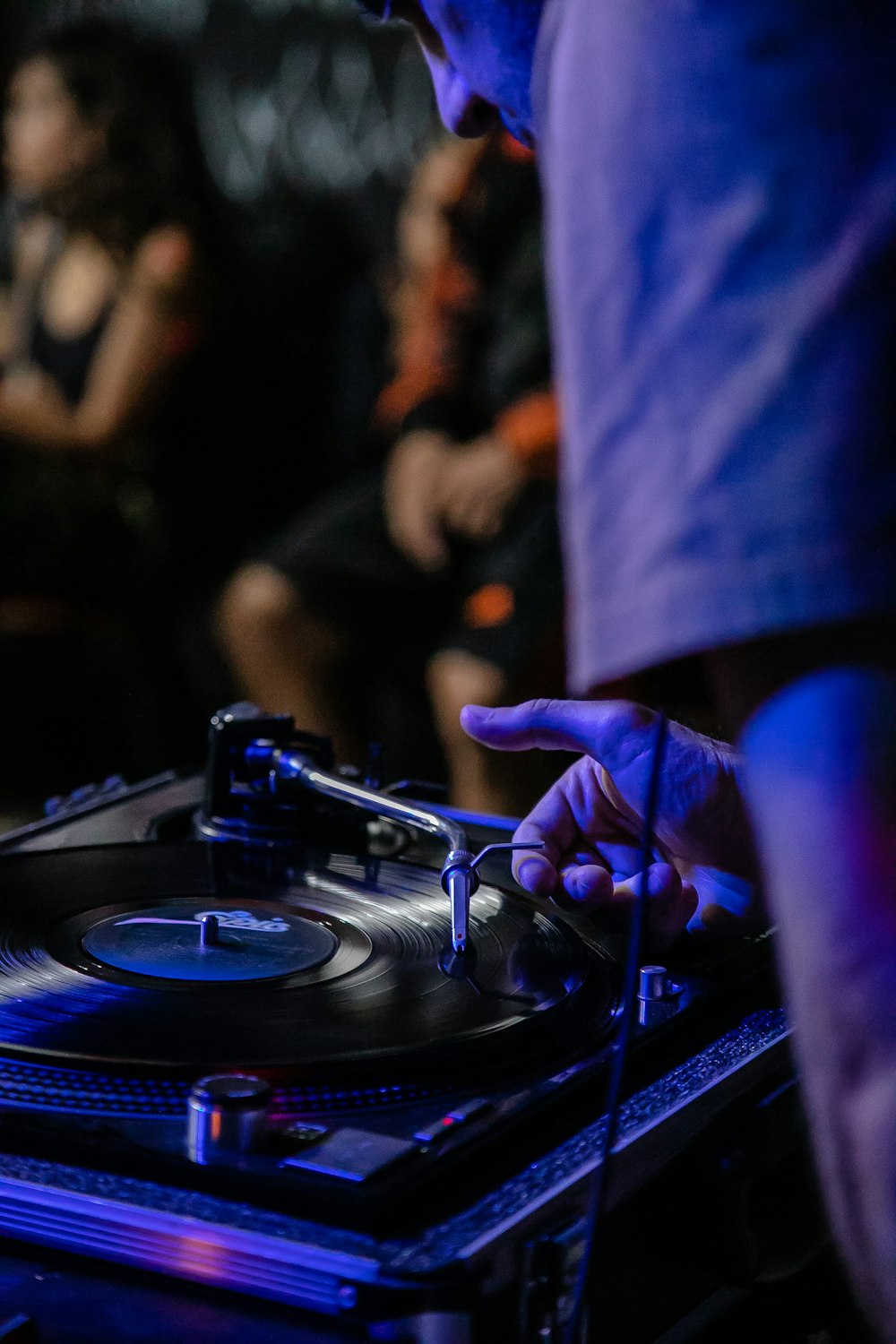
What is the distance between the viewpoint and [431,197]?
3295mm

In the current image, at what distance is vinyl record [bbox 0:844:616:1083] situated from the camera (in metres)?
0.73

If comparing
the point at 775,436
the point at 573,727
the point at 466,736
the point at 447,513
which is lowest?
the point at 466,736

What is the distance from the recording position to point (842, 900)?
379mm

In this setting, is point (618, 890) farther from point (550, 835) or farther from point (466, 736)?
point (466, 736)

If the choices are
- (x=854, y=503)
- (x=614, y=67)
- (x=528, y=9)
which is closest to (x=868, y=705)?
(x=854, y=503)

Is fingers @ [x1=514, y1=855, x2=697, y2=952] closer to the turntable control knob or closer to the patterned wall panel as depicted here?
the turntable control knob

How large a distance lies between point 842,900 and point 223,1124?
35 centimetres

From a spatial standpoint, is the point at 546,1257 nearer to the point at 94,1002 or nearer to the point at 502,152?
the point at 94,1002

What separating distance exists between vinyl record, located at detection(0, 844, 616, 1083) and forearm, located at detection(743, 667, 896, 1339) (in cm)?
35

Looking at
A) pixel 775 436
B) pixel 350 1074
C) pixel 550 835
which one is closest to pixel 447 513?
pixel 550 835

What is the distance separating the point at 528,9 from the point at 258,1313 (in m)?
0.52

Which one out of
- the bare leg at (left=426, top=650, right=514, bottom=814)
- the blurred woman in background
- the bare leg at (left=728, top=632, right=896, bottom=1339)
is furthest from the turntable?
the blurred woman in background

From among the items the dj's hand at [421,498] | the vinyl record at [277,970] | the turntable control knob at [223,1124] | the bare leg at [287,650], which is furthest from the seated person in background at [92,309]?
the turntable control knob at [223,1124]

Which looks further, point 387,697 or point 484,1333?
A: point 387,697
